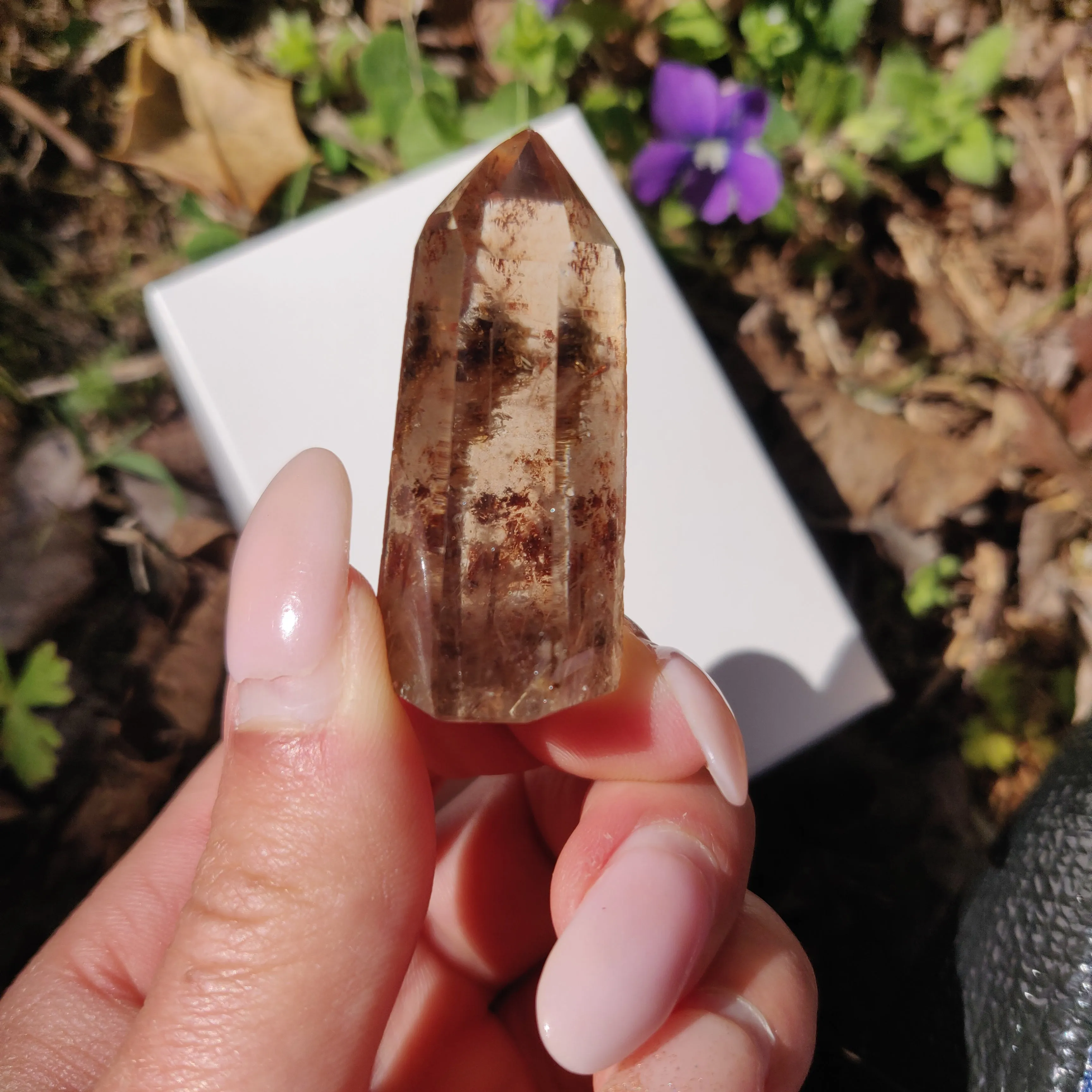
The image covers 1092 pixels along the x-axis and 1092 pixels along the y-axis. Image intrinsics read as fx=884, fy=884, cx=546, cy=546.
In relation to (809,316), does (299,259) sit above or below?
above

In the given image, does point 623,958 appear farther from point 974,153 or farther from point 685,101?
point 974,153

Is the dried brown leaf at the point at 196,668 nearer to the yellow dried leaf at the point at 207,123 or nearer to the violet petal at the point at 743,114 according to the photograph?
the yellow dried leaf at the point at 207,123

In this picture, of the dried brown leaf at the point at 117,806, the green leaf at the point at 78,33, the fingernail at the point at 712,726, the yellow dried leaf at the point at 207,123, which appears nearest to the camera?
the fingernail at the point at 712,726

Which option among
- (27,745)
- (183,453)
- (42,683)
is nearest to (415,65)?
(183,453)

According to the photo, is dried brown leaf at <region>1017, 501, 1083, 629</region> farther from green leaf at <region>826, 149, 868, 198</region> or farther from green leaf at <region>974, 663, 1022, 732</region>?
green leaf at <region>826, 149, 868, 198</region>

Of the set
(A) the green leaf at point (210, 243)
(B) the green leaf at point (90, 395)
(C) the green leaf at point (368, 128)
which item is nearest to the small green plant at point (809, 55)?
(C) the green leaf at point (368, 128)

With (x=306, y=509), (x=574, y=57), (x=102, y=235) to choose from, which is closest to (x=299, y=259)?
(x=102, y=235)

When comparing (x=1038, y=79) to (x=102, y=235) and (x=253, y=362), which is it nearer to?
(x=253, y=362)
